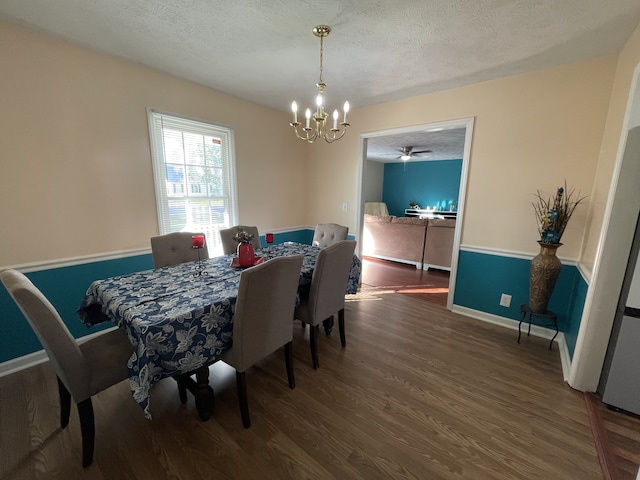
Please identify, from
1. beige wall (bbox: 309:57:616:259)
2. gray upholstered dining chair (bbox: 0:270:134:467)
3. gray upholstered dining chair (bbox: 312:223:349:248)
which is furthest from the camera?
gray upholstered dining chair (bbox: 312:223:349:248)

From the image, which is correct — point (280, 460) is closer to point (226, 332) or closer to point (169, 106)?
point (226, 332)

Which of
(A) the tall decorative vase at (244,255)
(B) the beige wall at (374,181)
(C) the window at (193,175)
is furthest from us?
(B) the beige wall at (374,181)

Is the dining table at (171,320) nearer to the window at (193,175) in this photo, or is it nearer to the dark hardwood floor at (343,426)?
the dark hardwood floor at (343,426)

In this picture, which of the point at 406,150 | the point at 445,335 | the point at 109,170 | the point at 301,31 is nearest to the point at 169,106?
the point at 109,170

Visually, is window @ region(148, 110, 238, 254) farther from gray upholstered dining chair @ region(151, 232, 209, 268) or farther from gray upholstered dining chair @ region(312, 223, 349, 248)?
gray upholstered dining chair @ region(312, 223, 349, 248)

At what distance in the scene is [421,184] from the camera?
320 inches

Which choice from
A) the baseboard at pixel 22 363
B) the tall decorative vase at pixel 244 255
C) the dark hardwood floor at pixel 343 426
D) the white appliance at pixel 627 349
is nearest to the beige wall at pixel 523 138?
the white appliance at pixel 627 349

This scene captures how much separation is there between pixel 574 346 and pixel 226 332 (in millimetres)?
2481

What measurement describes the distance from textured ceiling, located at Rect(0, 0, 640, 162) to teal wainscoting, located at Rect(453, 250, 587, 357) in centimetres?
176

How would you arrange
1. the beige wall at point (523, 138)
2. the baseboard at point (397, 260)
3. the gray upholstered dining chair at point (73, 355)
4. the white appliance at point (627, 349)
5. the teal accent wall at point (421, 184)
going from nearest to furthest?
the gray upholstered dining chair at point (73, 355), the white appliance at point (627, 349), the beige wall at point (523, 138), the baseboard at point (397, 260), the teal accent wall at point (421, 184)

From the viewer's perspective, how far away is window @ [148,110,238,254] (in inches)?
102

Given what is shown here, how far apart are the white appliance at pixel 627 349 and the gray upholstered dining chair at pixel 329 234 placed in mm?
2088

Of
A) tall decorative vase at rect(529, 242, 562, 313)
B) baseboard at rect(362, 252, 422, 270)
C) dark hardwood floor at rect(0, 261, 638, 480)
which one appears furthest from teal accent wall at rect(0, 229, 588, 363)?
baseboard at rect(362, 252, 422, 270)

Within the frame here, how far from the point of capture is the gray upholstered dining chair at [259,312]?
1338 mm
